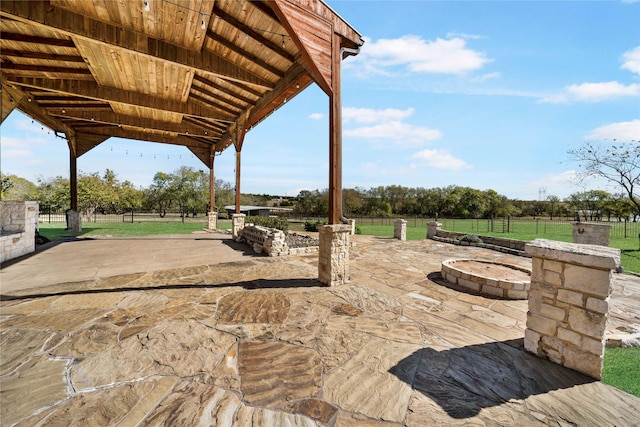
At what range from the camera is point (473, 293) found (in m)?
4.64

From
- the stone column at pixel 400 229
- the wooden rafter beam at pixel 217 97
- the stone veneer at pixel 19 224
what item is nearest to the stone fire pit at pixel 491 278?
the stone column at pixel 400 229

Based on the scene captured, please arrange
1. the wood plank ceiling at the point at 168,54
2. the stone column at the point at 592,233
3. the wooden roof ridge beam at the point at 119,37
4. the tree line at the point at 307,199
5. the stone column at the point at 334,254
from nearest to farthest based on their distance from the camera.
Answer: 1. the wooden roof ridge beam at the point at 119,37
2. the wood plank ceiling at the point at 168,54
3. the stone column at the point at 334,254
4. the stone column at the point at 592,233
5. the tree line at the point at 307,199

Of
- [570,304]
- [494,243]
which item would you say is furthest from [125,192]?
[570,304]

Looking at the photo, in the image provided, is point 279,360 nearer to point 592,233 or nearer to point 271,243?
point 271,243

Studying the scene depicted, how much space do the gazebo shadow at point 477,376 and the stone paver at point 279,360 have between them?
0.01 meters

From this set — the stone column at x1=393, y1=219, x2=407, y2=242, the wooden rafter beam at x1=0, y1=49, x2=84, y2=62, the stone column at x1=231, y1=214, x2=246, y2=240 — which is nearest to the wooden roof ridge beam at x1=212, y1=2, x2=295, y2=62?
the wooden rafter beam at x1=0, y1=49, x2=84, y2=62

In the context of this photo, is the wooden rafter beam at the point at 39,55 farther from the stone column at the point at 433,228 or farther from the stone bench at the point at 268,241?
the stone column at the point at 433,228

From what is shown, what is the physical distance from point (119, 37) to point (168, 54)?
885 mm

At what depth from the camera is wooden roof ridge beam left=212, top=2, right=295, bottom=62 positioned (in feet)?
16.0

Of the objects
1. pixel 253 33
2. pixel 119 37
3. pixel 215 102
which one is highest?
pixel 215 102

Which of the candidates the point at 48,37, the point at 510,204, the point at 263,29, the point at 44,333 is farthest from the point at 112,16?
the point at 510,204

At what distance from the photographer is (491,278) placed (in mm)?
4641

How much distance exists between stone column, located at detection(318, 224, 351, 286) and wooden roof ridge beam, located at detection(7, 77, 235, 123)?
777 cm

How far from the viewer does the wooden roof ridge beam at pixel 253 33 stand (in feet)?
16.0
